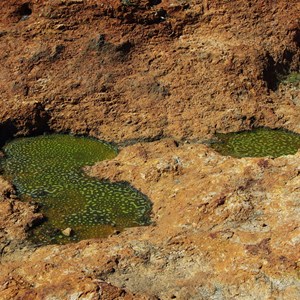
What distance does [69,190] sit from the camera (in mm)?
14242

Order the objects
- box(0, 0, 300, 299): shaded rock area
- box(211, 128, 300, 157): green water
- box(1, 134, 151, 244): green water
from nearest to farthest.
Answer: box(0, 0, 300, 299): shaded rock area
box(1, 134, 151, 244): green water
box(211, 128, 300, 157): green water

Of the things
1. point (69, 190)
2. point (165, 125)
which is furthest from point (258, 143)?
point (69, 190)

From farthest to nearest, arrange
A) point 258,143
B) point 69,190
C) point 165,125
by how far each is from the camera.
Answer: point 165,125, point 258,143, point 69,190

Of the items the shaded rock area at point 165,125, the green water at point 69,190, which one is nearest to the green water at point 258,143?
the shaded rock area at point 165,125

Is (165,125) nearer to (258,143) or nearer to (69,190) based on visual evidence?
(258,143)

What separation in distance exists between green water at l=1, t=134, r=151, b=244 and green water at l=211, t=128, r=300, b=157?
12.7ft

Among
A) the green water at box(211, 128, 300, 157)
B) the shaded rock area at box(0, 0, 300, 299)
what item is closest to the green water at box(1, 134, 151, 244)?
the shaded rock area at box(0, 0, 300, 299)

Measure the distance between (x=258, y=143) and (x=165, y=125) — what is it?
10.9ft

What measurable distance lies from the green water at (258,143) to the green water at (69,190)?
152 inches

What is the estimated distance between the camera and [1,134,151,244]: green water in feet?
41.8

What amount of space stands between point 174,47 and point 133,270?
1183cm

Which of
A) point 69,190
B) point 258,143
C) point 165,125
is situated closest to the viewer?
point 69,190

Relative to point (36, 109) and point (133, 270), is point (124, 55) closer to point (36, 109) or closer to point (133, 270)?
point (36, 109)

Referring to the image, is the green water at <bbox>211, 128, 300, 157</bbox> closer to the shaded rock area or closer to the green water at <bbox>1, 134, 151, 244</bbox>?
the shaded rock area
